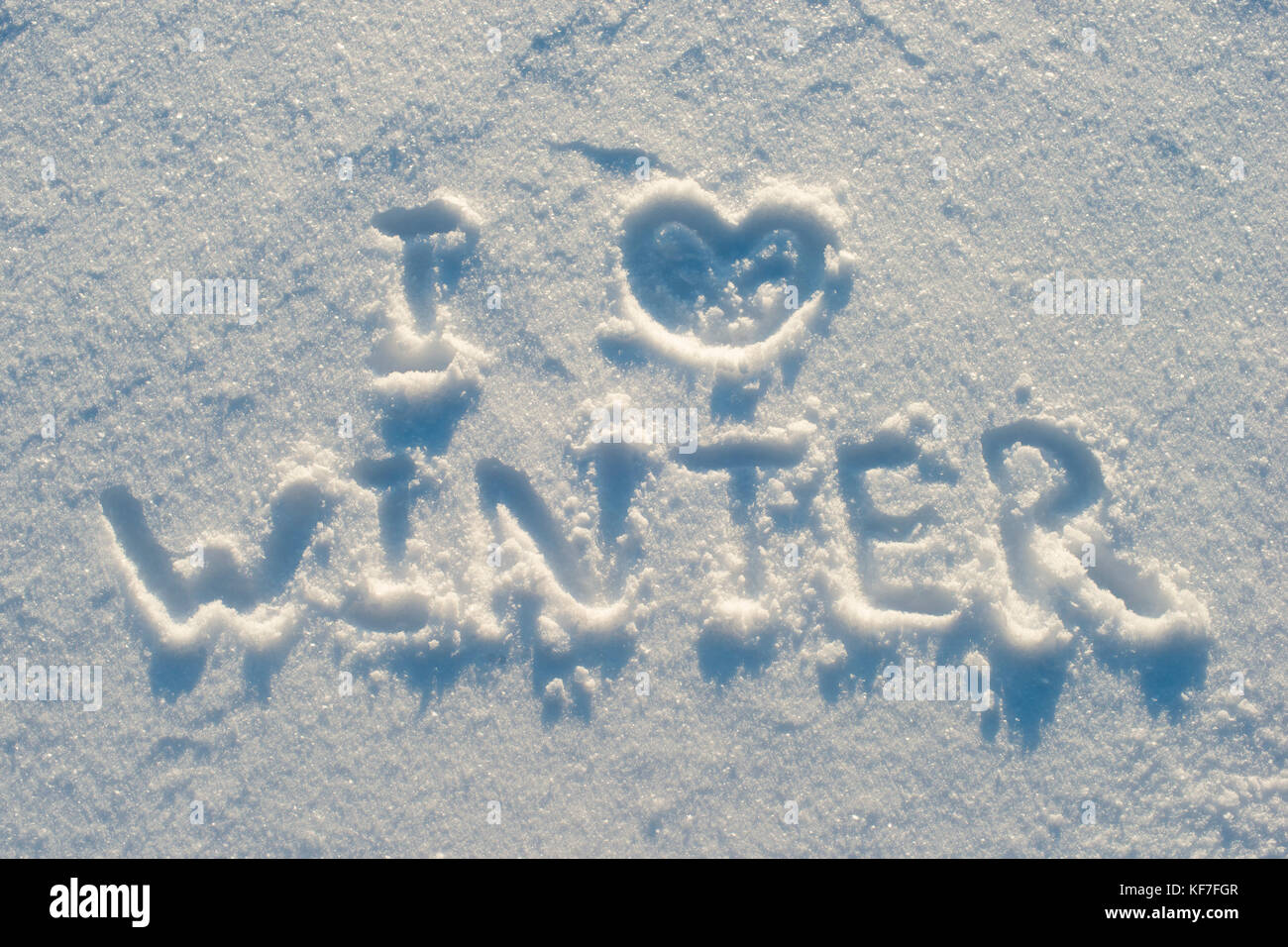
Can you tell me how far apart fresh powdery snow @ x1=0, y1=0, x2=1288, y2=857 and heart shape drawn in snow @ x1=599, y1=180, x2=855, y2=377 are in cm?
1

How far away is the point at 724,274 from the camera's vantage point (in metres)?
2.42

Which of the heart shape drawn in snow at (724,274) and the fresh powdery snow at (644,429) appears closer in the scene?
the fresh powdery snow at (644,429)

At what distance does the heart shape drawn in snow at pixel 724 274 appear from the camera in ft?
7.83

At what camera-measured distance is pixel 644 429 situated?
2.35 metres

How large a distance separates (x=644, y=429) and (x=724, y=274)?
419 millimetres

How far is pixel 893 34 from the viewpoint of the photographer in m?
2.53

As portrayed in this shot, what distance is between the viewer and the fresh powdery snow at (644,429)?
2.27 meters

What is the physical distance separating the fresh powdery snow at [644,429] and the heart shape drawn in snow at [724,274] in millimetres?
11

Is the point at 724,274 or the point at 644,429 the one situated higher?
the point at 724,274

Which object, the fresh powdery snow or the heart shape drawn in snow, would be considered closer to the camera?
the fresh powdery snow

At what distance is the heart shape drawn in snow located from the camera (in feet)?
7.83

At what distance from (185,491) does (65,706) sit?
0.55 m

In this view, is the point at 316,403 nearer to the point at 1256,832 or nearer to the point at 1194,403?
the point at 1194,403
